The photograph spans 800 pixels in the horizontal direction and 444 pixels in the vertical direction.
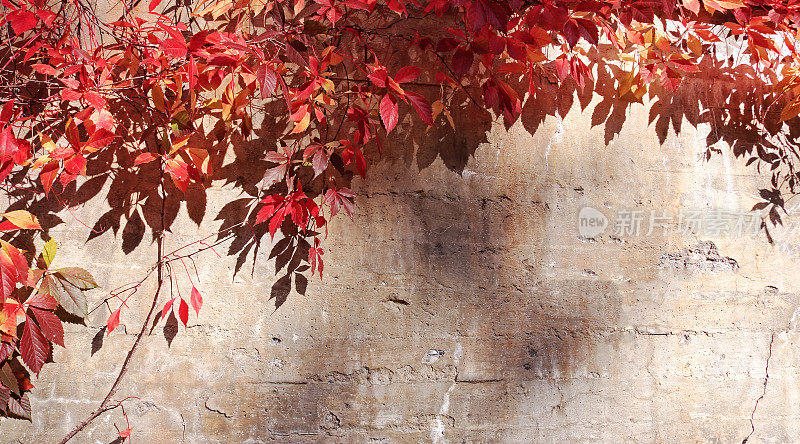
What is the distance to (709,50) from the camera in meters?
1.70

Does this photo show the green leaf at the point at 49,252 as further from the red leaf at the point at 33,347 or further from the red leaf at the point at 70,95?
the red leaf at the point at 70,95

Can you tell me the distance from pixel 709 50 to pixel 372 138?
1.29 m

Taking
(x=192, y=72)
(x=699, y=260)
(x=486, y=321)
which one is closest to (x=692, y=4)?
(x=699, y=260)

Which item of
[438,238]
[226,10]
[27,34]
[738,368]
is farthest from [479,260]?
[27,34]

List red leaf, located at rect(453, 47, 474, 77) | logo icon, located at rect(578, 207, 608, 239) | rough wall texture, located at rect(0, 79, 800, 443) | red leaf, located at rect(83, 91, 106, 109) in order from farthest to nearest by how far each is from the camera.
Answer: logo icon, located at rect(578, 207, 608, 239), rough wall texture, located at rect(0, 79, 800, 443), red leaf, located at rect(453, 47, 474, 77), red leaf, located at rect(83, 91, 106, 109)

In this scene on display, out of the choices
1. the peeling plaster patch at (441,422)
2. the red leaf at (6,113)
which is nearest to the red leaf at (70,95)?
the red leaf at (6,113)

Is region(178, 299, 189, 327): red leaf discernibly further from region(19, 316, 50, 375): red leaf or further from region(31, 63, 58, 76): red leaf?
region(31, 63, 58, 76): red leaf

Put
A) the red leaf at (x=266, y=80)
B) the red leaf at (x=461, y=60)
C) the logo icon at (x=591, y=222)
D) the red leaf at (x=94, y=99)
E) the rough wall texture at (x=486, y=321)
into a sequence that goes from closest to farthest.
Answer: the red leaf at (x=266, y=80) < the red leaf at (x=94, y=99) < the red leaf at (x=461, y=60) < the rough wall texture at (x=486, y=321) < the logo icon at (x=591, y=222)

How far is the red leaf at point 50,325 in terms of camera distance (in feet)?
4.49

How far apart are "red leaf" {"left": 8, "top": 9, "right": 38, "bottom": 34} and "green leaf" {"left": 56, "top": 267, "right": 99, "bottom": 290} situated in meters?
0.70

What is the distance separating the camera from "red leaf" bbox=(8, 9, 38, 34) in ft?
4.23

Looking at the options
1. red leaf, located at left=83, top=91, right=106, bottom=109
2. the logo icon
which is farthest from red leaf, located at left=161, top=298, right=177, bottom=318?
the logo icon

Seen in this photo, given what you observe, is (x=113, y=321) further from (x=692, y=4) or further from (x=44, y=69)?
(x=692, y=4)

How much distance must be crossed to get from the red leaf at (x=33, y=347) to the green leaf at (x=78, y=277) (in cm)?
15
